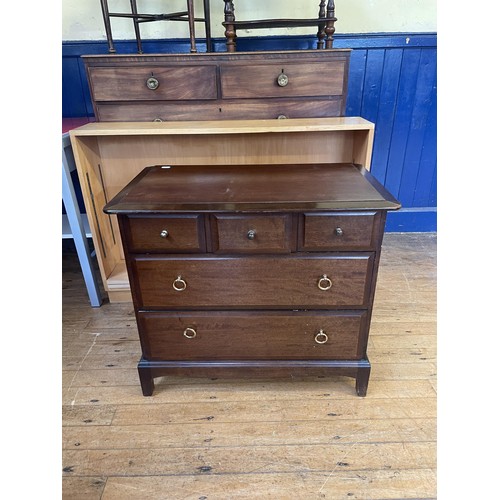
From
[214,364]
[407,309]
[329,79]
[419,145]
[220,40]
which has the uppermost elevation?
[220,40]

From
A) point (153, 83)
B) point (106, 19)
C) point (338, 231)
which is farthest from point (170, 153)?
point (338, 231)

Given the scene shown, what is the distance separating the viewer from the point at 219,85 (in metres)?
1.64

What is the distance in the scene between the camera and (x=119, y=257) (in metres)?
2.05

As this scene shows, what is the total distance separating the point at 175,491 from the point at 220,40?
6.87 feet

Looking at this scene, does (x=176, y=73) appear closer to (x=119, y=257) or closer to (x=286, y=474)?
(x=119, y=257)

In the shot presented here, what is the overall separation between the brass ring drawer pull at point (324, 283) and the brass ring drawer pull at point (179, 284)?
0.44 meters

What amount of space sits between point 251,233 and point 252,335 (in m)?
0.40

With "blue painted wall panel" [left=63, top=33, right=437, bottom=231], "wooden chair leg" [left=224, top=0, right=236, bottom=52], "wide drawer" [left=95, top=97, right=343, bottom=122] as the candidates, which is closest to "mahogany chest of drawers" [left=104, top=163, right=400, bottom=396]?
"wide drawer" [left=95, top=97, right=343, bottom=122]

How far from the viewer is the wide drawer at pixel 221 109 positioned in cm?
167

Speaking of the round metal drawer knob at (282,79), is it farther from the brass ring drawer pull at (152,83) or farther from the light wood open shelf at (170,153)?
the brass ring drawer pull at (152,83)

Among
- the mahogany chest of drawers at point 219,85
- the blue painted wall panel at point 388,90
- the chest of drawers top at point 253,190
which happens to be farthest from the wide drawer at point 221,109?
the blue painted wall panel at point 388,90

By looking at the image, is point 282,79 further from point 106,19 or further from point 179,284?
point 179,284

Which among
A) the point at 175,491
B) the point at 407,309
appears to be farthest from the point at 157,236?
the point at 407,309

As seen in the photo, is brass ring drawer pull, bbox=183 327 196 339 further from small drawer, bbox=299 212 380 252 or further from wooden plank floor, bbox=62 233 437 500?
small drawer, bbox=299 212 380 252
